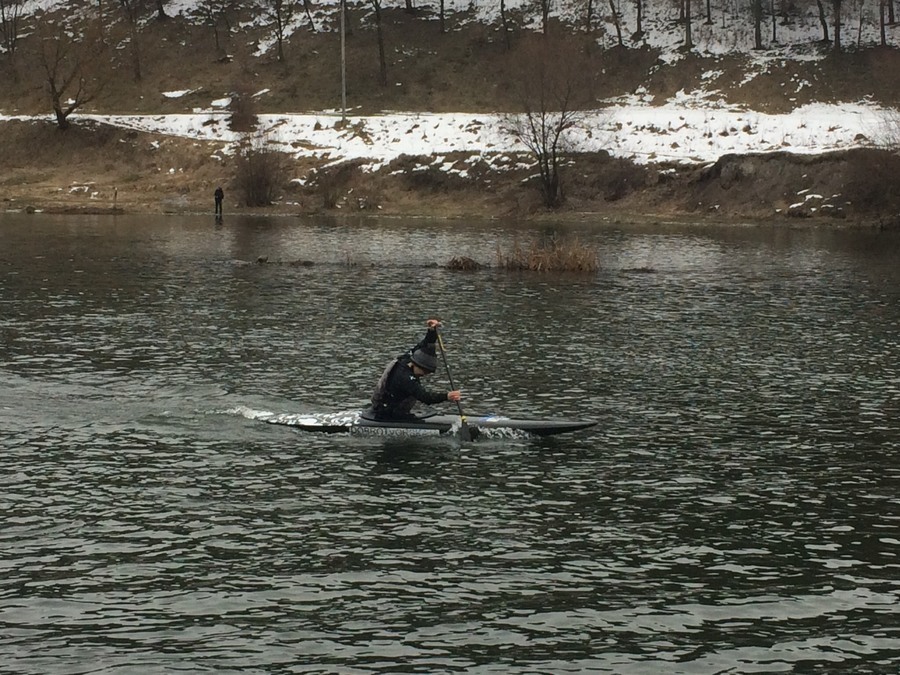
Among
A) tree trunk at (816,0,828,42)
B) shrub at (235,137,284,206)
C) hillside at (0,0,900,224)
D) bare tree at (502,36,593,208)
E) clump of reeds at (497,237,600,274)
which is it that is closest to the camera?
clump of reeds at (497,237,600,274)

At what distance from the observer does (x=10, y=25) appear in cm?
13112

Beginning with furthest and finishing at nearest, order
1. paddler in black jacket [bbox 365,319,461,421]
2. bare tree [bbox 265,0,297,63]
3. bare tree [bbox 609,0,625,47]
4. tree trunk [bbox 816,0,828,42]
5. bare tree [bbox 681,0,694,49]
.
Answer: bare tree [bbox 265,0,297,63], bare tree [bbox 609,0,625,47], bare tree [bbox 681,0,694,49], tree trunk [bbox 816,0,828,42], paddler in black jacket [bbox 365,319,461,421]

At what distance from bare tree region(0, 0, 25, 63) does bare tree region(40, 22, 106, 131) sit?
3.37m

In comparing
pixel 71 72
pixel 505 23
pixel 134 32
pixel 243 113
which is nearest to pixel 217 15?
pixel 134 32

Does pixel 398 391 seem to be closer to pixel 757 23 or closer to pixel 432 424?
pixel 432 424

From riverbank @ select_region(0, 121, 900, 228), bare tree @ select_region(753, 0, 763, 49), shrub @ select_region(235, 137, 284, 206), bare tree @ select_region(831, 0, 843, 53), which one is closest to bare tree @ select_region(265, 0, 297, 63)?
riverbank @ select_region(0, 121, 900, 228)

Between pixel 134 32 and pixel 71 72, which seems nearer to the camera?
pixel 71 72

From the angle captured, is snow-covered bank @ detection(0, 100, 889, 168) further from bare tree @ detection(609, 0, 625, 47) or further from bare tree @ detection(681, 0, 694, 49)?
bare tree @ detection(609, 0, 625, 47)

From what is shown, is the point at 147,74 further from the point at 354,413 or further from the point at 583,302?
the point at 354,413

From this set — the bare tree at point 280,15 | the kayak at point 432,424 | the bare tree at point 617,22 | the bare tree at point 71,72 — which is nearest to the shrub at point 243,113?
the bare tree at point 71,72

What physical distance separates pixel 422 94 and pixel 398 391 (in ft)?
293

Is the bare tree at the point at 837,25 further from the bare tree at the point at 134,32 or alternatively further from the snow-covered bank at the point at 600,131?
the bare tree at the point at 134,32

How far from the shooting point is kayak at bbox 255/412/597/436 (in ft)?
73.0

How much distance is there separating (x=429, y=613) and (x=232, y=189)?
7943 cm
